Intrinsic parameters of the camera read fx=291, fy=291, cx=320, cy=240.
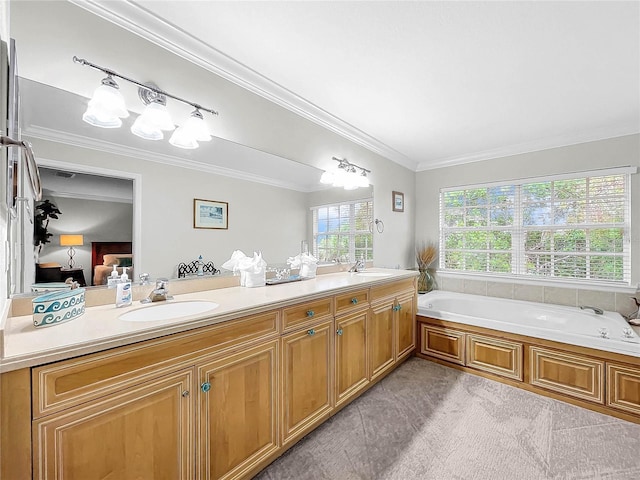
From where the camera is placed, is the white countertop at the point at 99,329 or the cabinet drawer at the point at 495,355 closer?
the white countertop at the point at 99,329

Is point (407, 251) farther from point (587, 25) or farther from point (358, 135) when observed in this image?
point (587, 25)

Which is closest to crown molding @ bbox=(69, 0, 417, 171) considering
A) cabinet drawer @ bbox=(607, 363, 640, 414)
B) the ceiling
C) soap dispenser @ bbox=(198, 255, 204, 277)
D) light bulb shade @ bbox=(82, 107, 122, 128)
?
the ceiling

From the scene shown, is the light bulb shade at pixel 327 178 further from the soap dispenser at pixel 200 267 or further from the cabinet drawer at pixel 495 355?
the cabinet drawer at pixel 495 355

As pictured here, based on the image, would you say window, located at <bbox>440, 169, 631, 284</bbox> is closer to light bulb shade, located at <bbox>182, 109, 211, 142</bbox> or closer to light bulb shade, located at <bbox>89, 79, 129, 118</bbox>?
light bulb shade, located at <bbox>182, 109, 211, 142</bbox>

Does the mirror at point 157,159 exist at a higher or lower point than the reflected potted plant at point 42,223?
higher

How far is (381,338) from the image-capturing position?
2.45 metres

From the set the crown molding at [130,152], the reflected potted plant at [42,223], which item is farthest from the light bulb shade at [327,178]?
the reflected potted plant at [42,223]

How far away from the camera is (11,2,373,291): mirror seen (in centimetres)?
128

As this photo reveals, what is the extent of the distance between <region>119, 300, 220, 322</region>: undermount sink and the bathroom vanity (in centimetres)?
8

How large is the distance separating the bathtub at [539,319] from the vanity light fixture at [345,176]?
1.50 metres

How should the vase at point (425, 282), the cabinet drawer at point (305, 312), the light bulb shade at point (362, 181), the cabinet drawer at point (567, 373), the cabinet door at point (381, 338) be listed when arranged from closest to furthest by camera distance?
the cabinet drawer at point (305, 312) → the cabinet drawer at point (567, 373) → the cabinet door at point (381, 338) → the light bulb shade at point (362, 181) → the vase at point (425, 282)

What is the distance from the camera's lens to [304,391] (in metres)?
1.74

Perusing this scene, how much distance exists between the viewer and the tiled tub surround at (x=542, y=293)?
2.86 metres

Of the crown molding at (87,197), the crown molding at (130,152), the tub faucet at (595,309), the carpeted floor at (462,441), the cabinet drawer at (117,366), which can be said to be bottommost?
the carpeted floor at (462,441)
